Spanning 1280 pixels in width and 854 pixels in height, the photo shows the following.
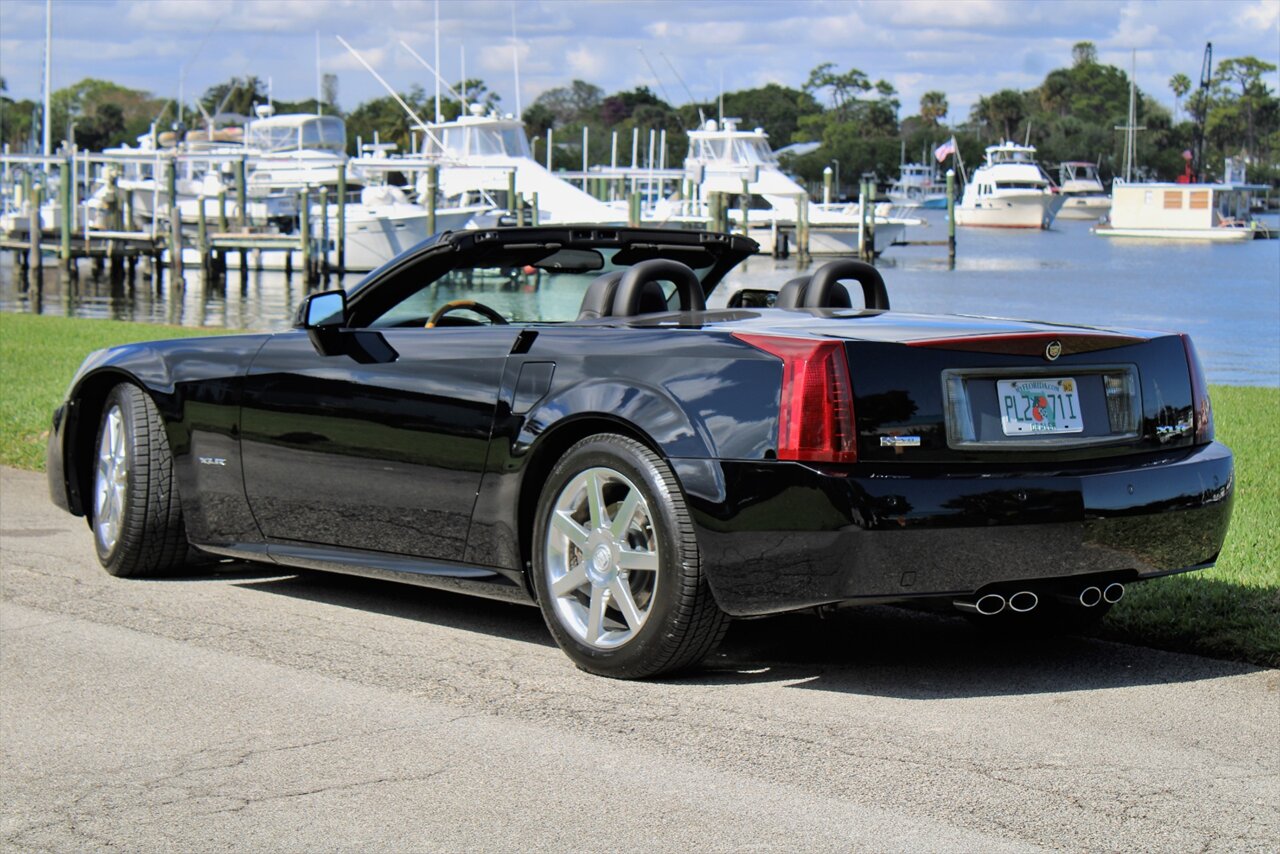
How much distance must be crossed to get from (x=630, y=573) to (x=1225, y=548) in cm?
335

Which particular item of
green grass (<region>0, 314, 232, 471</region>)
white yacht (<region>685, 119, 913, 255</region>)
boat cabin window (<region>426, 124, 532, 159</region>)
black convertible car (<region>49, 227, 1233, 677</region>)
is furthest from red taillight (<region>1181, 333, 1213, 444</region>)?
white yacht (<region>685, 119, 913, 255</region>)

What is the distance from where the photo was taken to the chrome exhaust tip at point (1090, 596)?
5082 mm

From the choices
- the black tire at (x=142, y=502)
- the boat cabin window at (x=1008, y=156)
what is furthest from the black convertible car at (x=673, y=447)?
the boat cabin window at (x=1008, y=156)

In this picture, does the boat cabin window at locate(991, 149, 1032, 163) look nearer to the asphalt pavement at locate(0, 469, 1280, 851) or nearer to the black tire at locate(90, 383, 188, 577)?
the black tire at locate(90, 383, 188, 577)

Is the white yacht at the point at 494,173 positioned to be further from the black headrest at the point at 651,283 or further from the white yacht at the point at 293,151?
Answer: the black headrest at the point at 651,283

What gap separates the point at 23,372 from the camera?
15727 millimetres

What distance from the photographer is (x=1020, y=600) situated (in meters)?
5.00

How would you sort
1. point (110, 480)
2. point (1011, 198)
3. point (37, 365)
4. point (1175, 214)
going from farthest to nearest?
1. point (1011, 198)
2. point (1175, 214)
3. point (37, 365)
4. point (110, 480)

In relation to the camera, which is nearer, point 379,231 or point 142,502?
point 142,502

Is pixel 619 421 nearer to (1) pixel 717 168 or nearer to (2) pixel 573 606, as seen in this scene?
(2) pixel 573 606

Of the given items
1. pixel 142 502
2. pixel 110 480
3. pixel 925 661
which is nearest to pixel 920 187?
pixel 110 480

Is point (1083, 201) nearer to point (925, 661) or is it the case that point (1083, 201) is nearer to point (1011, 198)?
point (1011, 198)

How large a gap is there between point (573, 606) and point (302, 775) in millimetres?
1306

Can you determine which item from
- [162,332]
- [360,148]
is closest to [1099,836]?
[162,332]
